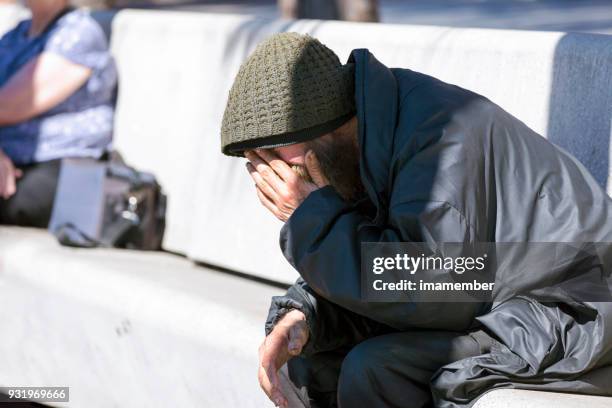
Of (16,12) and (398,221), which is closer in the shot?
(398,221)

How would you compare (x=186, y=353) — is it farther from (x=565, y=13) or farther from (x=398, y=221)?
(x=565, y=13)

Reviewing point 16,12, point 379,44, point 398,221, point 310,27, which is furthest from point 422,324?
point 16,12

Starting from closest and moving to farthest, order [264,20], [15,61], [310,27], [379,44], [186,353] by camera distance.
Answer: [186,353]
[379,44]
[310,27]
[264,20]
[15,61]

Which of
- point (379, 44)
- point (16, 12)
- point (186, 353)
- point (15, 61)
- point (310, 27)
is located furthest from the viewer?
point (16, 12)

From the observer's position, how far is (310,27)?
14.9 feet

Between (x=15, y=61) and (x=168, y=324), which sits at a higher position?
(x=15, y=61)

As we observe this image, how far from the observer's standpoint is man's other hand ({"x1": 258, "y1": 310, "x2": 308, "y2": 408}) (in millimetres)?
2918

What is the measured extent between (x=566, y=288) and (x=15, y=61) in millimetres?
3467

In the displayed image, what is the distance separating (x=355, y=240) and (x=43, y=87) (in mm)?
2985

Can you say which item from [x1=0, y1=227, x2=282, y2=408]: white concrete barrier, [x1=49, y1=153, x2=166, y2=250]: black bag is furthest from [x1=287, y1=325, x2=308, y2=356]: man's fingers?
[x1=49, y1=153, x2=166, y2=250]: black bag

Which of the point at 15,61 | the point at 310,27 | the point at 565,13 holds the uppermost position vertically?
the point at 310,27

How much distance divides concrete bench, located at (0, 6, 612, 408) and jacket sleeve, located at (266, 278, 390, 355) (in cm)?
44

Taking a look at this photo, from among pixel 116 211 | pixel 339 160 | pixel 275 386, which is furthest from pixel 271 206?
pixel 116 211

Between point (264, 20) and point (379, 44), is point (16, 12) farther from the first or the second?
point (379, 44)
